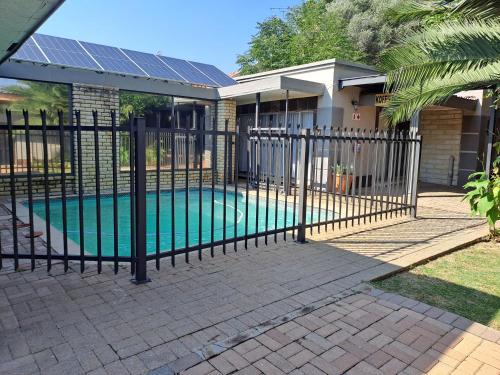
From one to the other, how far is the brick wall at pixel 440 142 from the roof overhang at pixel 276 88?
456 centimetres

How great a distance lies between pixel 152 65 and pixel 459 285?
35.1 feet

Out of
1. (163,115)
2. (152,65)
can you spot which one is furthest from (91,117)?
(152,65)

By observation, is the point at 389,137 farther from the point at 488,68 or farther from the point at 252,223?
the point at 252,223

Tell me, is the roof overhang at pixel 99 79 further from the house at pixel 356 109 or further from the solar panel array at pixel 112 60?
the house at pixel 356 109

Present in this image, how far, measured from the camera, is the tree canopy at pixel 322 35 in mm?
24719

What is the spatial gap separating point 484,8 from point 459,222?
4.00m

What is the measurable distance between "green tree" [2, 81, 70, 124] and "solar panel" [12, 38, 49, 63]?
1.83ft

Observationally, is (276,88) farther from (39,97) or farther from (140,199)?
(140,199)

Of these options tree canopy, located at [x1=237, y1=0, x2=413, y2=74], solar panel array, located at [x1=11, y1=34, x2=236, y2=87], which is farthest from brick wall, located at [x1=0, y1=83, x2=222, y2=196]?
tree canopy, located at [x1=237, y1=0, x2=413, y2=74]

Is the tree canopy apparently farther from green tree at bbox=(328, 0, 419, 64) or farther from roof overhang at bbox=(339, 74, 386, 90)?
roof overhang at bbox=(339, 74, 386, 90)

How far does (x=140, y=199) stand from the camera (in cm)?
369

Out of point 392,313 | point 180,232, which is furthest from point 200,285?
point 180,232

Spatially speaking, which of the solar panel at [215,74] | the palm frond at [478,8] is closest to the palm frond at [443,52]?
the palm frond at [478,8]

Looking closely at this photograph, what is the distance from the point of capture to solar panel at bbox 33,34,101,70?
9.55 m
